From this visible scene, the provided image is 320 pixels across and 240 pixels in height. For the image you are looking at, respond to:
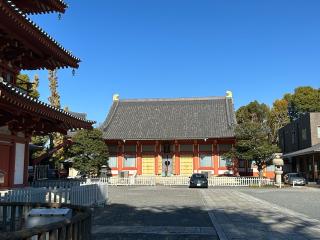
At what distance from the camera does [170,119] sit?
5253cm

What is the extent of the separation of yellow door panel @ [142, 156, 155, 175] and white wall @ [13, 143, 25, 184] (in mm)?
32080

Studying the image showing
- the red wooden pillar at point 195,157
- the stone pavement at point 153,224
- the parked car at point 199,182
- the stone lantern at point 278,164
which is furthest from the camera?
the red wooden pillar at point 195,157

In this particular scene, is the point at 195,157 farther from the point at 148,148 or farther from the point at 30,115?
the point at 30,115

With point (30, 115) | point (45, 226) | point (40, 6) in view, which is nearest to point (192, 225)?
point (30, 115)

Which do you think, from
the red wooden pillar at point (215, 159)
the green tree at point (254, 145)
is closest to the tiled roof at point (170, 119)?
the red wooden pillar at point (215, 159)

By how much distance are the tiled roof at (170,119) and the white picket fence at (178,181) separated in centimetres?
543

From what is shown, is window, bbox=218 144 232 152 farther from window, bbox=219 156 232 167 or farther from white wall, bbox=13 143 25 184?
white wall, bbox=13 143 25 184

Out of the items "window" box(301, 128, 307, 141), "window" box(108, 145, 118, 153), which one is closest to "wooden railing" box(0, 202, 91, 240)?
"window" box(108, 145, 118, 153)

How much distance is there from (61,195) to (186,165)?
3392cm

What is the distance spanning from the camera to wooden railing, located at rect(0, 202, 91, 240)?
4.82 m

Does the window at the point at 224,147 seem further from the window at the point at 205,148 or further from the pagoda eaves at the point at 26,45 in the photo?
the pagoda eaves at the point at 26,45

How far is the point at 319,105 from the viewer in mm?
72688

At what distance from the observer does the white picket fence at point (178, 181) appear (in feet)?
136

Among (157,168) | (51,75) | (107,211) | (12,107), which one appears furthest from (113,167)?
(12,107)
